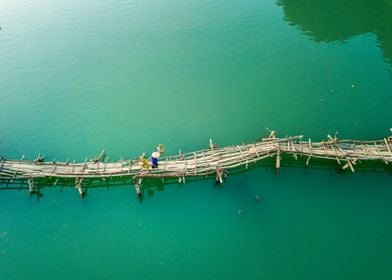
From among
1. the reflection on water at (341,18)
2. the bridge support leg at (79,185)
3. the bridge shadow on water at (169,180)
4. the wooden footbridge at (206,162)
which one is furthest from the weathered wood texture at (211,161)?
the reflection on water at (341,18)

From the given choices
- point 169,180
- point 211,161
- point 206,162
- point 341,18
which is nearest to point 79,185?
point 169,180

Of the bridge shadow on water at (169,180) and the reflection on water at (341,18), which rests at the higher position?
the reflection on water at (341,18)

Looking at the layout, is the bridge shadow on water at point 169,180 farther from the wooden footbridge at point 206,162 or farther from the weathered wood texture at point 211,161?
the weathered wood texture at point 211,161

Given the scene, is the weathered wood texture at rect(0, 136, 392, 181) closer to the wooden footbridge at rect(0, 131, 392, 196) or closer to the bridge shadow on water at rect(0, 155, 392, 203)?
the wooden footbridge at rect(0, 131, 392, 196)

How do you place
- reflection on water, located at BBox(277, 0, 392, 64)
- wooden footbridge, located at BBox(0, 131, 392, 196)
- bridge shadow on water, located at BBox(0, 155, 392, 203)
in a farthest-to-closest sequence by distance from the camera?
reflection on water, located at BBox(277, 0, 392, 64), bridge shadow on water, located at BBox(0, 155, 392, 203), wooden footbridge, located at BBox(0, 131, 392, 196)

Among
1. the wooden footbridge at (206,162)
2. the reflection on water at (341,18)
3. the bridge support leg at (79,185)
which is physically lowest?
the bridge support leg at (79,185)

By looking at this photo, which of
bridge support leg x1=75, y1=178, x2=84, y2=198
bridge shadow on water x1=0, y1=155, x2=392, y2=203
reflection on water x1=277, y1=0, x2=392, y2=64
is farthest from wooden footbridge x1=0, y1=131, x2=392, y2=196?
reflection on water x1=277, y1=0, x2=392, y2=64

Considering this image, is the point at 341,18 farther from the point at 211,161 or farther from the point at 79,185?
the point at 79,185
